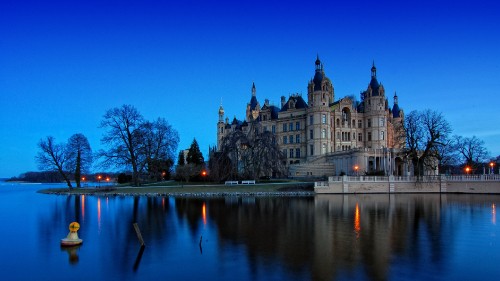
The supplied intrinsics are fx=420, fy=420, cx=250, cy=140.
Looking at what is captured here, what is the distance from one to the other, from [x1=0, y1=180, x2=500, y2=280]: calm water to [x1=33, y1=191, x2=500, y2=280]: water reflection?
4cm

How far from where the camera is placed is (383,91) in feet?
240

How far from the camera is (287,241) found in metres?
18.4

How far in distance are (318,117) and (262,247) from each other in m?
54.4

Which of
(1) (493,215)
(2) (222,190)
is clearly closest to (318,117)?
(2) (222,190)

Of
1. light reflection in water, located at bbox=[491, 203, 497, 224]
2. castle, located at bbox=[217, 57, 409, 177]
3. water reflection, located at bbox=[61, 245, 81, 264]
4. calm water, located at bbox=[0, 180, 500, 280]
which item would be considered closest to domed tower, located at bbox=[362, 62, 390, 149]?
castle, located at bbox=[217, 57, 409, 177]

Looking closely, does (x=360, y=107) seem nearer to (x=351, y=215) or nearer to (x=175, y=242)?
(x=351, y=215)

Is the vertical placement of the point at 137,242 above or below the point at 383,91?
below

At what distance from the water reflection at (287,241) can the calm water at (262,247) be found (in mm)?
41

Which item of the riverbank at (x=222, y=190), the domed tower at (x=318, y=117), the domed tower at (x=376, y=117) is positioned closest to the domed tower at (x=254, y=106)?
the domed tower at (x=318, y=117)

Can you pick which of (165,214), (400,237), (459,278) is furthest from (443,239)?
(165,214)

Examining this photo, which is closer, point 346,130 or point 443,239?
point 443,239

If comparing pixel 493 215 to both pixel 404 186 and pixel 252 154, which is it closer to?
pixel 404 186

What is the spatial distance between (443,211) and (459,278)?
18.8 meters

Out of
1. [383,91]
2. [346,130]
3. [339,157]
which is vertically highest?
[383,91]
